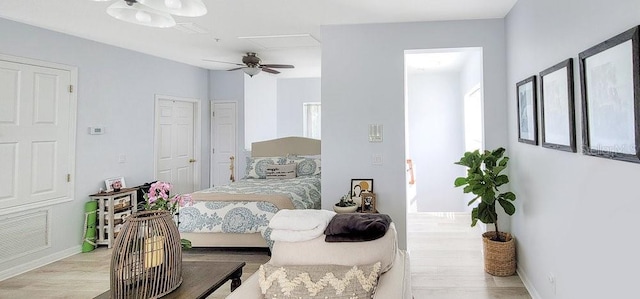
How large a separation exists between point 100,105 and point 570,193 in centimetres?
506

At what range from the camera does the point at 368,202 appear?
3.70 m

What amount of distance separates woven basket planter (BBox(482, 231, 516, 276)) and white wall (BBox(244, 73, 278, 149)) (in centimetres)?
448

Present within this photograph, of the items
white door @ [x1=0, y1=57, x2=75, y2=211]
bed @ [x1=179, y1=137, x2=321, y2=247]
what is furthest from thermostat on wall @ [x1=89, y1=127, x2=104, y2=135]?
bed @ [x1=179, y1=137, x2=321, y2=247]

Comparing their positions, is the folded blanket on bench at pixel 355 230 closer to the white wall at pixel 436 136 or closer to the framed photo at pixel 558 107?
the framed photo at pixel 558 107

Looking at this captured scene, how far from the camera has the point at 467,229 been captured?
509 cm

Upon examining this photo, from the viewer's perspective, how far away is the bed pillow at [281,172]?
5645 mm

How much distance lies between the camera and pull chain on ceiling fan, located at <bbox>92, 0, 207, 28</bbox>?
2.26m

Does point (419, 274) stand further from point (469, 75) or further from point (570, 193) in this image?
point (469, 75)

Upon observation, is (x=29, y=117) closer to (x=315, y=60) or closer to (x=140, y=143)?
(x=140, y=143)

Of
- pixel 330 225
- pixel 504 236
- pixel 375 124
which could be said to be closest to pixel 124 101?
pixel 375 124

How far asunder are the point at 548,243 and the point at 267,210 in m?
2.65

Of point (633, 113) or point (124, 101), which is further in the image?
point (124, 101)

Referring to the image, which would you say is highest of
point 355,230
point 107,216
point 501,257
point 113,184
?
point 113,184

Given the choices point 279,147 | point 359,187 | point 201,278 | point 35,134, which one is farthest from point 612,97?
point 279,147
